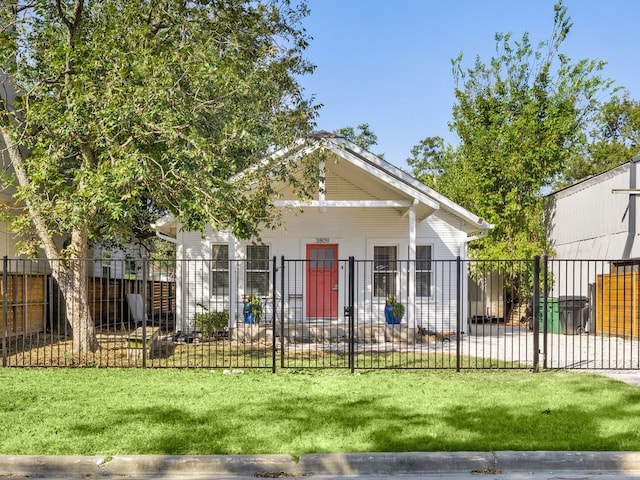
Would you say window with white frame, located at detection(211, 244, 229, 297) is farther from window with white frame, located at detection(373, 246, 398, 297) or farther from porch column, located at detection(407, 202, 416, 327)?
porch column, located at detection(407, 202, 416, 327)

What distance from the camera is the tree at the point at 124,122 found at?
1230cm

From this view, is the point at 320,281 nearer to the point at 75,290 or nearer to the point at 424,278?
the point at 424,278

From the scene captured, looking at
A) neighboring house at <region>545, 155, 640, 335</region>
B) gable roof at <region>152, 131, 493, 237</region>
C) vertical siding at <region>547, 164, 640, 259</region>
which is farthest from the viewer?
vertical siding at <region>547, 164, 640, 259</region>

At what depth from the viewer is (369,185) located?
1994 cm

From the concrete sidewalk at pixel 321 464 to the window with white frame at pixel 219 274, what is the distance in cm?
1330

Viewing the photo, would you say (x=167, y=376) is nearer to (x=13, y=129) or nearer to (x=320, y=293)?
(x=13, y=129)

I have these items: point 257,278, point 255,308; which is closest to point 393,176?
point 257,278

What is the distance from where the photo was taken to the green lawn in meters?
7.12

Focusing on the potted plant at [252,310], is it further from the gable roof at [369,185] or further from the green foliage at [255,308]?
the gable roof at [369,185]

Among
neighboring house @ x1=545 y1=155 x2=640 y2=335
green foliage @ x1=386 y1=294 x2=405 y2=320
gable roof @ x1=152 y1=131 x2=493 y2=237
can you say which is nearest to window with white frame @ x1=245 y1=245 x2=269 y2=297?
gable roof @ x1=152 y1=131 x2=493 y2=237

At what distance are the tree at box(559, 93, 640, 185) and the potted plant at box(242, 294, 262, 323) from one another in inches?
1132

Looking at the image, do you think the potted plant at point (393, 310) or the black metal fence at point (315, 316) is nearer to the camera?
the black metal fence at point (315, 316)

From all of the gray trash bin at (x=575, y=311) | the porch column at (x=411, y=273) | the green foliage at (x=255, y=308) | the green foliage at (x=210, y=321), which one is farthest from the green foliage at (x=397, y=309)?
the gray trash bin at (x=575, y=311)

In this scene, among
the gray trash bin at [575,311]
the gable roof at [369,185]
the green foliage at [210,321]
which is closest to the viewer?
the gable roof at [369,185]
